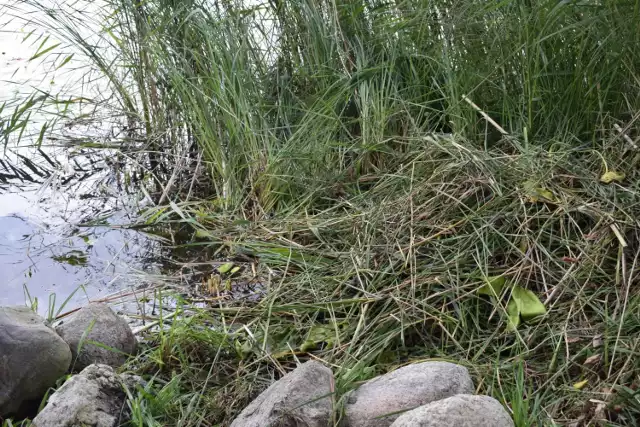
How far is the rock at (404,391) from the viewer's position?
1.58m

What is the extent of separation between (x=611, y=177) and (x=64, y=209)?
2.22 metres

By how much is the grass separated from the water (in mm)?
181

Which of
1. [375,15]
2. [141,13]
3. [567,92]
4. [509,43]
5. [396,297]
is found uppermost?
[141,13]

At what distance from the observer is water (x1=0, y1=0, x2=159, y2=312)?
2645 mm

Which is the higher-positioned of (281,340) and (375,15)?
(375,15)

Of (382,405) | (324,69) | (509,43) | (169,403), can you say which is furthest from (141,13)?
(382,405)

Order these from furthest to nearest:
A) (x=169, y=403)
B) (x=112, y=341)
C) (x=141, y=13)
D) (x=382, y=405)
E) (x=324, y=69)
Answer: (x=141, y=13)
(x=324, y=69)
(x=112, y=341)
(x=169, y=403)
(x=382, y=405)

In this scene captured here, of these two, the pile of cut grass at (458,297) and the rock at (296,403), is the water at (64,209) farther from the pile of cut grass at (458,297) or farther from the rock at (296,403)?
the rock at (296,403)

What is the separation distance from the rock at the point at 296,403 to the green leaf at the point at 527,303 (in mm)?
576

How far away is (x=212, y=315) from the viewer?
227cm

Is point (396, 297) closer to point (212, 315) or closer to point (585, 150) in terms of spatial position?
point (212, 315)

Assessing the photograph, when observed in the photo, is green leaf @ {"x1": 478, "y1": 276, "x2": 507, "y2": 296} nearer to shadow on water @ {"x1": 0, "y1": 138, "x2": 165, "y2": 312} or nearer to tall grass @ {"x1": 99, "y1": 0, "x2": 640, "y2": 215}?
tall grass @ {"x1": 99, "y1": 0, "x2": 640, "y2": 215}

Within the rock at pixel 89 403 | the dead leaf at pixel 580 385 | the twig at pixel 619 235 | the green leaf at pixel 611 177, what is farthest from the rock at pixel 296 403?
the green leaf at pixel 611 177

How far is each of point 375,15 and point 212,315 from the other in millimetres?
1644
